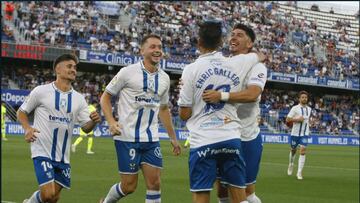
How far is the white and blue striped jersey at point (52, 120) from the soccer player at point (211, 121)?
7.55 ft

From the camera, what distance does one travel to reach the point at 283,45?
6034 centimetres

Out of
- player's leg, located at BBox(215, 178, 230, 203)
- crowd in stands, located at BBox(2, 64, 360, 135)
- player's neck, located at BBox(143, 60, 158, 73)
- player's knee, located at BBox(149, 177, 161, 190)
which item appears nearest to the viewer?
player's leg, located at BBox(215, 178, 230, 203)

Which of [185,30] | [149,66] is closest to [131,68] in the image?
[149,66]

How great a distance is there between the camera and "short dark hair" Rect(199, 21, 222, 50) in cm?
730

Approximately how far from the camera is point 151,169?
31.7 feet

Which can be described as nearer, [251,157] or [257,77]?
[257,77]

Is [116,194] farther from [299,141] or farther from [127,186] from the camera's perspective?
[299,141]

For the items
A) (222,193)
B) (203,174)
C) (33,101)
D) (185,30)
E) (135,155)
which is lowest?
(222,193)

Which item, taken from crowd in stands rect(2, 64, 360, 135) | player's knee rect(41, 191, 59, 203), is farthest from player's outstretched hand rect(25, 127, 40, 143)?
crowd in stands rect(2, 64, 360, 135)

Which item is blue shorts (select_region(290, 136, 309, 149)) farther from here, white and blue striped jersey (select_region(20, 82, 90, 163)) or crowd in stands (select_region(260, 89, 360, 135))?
crowd in stands (select_region(260, 89, 360, 135))

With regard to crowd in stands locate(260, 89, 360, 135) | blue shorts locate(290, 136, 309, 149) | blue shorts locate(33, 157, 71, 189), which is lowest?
crowd in stands locate(260, 89, 360, 135)

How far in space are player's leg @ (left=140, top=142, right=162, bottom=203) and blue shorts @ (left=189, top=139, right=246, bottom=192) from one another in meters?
2.14

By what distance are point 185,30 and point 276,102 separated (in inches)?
373

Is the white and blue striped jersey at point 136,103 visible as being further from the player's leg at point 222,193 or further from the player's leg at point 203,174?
the player's leg at point 203,174
